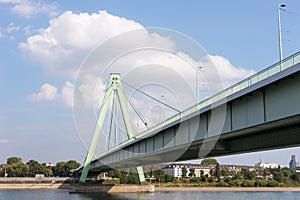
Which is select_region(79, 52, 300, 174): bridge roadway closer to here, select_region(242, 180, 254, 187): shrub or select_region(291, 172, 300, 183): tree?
select_region(242, 180, 254, 187): shrub

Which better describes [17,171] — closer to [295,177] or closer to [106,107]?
[106,107]

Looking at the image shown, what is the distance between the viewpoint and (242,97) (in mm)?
22516

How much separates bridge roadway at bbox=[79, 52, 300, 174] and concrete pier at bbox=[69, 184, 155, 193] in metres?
50.8

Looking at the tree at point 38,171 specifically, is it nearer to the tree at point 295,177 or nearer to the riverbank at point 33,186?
the riverbank at point 33,186

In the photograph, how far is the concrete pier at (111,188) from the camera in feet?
289

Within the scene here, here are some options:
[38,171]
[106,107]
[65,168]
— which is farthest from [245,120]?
[65,168]

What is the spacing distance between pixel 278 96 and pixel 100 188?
75343 millimetres

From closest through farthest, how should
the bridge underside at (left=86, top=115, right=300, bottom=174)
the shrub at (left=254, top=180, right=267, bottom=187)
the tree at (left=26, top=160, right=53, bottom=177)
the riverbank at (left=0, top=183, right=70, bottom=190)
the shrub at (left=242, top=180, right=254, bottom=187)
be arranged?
1. the bridge underside at (left=86, top=115, right=300, bottom=174)
2. the riverbank at (left=0, top=183, right=70, bottom=190)
3. the shrub at (left=242, top=180, right=254, bottom=187)
4. the shrub at (left=254, top=180, right=267, bottom=187)
5. the tree at (left=26, top=160, right=53, bottom=177)

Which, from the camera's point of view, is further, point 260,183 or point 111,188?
point 260,183

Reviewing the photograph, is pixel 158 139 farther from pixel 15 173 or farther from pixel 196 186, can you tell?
pixel 15 173

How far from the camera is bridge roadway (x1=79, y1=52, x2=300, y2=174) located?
742 inches

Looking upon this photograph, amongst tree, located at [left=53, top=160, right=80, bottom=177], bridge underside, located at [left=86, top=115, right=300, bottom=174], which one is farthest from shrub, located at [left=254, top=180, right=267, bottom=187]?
bridge underside, located at [left=86, top=115, right=300, bottom=174]

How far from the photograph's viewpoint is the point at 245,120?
73.5ft

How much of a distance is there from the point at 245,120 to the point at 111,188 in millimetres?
73700
